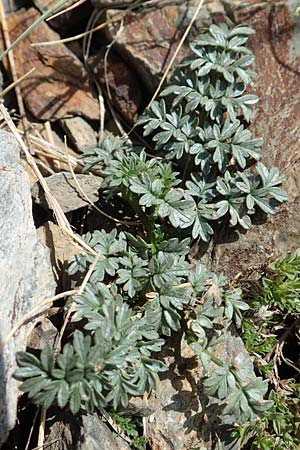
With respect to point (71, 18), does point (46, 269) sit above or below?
below

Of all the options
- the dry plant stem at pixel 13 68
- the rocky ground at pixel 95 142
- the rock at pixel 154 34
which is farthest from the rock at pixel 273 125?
the dry plant stem at pixel 13 68

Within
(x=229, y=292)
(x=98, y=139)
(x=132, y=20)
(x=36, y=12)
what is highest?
(x=36, y=12)

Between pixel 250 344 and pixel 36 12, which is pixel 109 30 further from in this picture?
pixel 250 344

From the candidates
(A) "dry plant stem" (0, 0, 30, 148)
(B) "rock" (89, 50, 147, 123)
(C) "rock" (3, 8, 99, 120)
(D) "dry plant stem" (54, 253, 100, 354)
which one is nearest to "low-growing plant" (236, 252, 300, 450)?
(D) "dry plant stem" (54, 253, 100, 354)

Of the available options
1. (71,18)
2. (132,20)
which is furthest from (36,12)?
(132,20)

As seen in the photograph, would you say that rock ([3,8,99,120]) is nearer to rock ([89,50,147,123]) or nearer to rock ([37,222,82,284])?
rock ([89,50,147,123])

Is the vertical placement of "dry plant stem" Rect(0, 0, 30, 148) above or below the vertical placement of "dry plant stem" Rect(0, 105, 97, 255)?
above

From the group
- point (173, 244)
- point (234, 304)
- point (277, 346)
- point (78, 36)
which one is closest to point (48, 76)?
point (78, 36)
